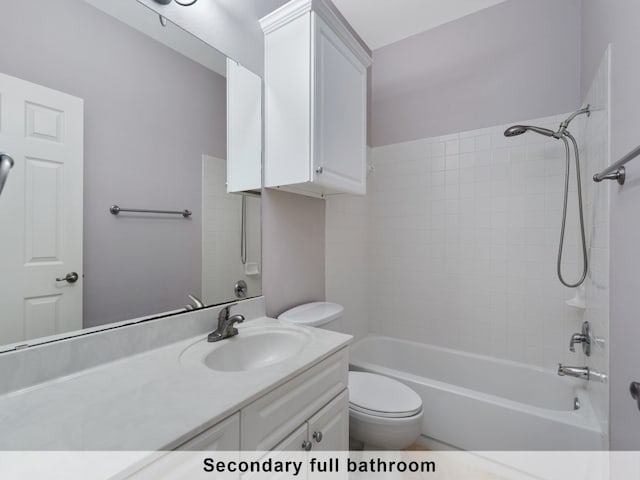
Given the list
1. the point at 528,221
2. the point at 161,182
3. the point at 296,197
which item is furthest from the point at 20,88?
the point at 528,221

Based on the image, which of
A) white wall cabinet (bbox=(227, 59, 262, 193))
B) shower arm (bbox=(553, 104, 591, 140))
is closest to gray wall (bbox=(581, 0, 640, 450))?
shower arm (bbox=(553, 104, 591, 140))

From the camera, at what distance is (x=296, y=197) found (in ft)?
5.43

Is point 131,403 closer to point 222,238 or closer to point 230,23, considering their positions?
point 222,238

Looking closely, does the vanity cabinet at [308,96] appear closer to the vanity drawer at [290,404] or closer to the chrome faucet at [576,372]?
the vanity drawer at [290,404]

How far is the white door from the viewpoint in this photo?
71 centimetres

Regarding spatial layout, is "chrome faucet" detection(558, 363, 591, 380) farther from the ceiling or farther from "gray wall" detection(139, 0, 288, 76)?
the ceiling

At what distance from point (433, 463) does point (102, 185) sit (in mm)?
2032

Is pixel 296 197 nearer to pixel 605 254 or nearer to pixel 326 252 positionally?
pixel 326 252

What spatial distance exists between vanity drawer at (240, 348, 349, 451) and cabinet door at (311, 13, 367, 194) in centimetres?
80

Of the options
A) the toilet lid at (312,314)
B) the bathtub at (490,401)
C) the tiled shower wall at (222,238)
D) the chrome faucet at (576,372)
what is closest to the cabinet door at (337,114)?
the tiled shower wall at (222,238)

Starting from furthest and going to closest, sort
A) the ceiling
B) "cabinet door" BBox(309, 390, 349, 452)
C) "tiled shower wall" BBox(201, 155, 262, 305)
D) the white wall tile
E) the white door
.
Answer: the ceiling, the white wall tile, "tiled shower wall" BBox(201, 155, 262, 305), "cabinet door" BBox(309, 390, 349, 452), the white door

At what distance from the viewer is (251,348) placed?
1166mm

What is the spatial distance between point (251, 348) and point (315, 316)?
417 millimetres

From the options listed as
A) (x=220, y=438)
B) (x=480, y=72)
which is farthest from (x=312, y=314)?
(x=480, y=72)
